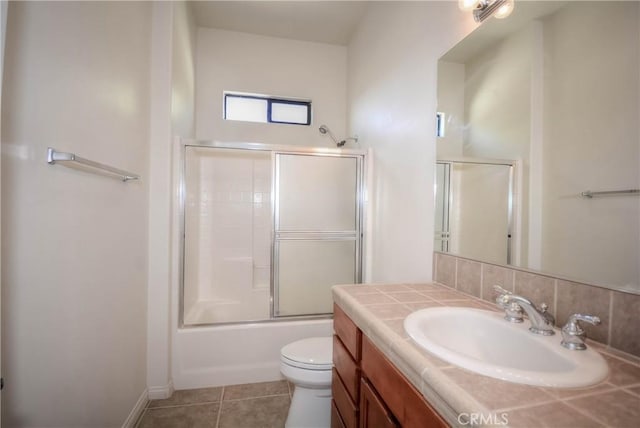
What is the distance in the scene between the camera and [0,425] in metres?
0.79

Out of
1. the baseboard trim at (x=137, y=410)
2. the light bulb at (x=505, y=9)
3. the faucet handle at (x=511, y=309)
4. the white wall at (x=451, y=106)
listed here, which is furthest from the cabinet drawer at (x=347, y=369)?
the light bulb at (x=505, y=9)

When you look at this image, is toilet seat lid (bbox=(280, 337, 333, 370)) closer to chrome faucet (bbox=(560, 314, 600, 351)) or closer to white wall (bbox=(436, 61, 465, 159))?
chrome faucet (bbox=(560, 314, 600, 351))

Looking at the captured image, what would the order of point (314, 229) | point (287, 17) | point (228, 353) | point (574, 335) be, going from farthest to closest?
point (287, 17), point (314, 229), point (228, 353), point (574, 335)

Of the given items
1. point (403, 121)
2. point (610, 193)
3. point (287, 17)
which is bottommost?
point (610, 193)

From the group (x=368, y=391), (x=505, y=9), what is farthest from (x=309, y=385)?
(x=505, y=9)

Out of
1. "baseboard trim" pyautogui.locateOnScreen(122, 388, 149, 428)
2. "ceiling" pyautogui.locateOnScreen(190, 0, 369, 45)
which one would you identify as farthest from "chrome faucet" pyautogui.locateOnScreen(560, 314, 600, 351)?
"ceiling" pyautogui.locateOnScreen(190, 0, 369, 45)

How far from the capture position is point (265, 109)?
308 cm

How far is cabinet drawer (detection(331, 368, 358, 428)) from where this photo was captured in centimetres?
104

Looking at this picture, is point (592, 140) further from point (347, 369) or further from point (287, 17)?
point (287, 17)

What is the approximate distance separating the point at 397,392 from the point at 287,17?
3043 millimetres

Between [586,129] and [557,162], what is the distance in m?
0.12

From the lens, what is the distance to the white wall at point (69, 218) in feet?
2.79

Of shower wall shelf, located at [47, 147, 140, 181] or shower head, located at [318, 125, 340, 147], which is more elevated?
shower head, located at [318, 125, 340, 147]

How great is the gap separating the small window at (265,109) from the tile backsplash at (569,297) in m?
2.46
